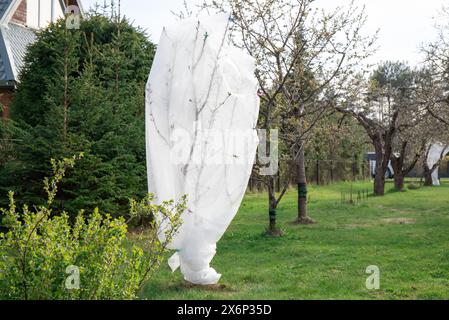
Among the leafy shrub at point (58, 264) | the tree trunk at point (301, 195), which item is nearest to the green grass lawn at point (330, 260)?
the tree trunk at point (301, 195)

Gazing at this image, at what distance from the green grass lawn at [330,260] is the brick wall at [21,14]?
12699mm

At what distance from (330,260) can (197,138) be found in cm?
358

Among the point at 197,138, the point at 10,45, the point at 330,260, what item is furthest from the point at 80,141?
the point at 10,45

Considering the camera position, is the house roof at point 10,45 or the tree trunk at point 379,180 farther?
the tree trunk at point 379,180

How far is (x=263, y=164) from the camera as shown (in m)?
11.9

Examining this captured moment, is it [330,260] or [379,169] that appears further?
[379,169]

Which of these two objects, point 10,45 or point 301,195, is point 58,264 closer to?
point 301,195

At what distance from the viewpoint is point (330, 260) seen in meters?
8.38

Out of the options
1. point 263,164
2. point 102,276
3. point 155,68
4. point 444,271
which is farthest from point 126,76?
point 102,276

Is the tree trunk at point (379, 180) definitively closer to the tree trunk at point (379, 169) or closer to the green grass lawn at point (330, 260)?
the tree trunk at point (379, 169)

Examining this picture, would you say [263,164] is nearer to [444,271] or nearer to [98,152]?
[98,152]

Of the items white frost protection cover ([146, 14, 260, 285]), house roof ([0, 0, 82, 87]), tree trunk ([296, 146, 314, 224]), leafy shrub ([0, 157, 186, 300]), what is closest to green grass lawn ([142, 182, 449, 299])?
tree trunk ([296, 146, 314, 224])

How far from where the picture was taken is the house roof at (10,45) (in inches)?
709
